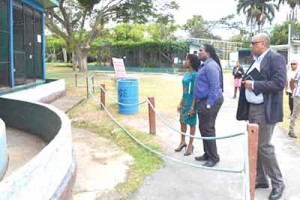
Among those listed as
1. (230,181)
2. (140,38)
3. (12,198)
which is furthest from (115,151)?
(140,38)

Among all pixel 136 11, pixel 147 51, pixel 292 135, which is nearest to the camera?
pixel 292 135

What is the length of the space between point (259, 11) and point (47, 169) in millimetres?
67843

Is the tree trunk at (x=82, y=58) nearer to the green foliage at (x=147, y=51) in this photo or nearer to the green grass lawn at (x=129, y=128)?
the green foliage at (x=147, y=51)

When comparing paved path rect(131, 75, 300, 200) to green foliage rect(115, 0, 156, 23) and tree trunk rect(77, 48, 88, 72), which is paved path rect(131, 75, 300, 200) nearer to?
green foliage rect(115, 0, 156, 23)

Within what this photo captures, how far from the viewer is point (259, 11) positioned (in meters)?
68.3

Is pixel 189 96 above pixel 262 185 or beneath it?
above

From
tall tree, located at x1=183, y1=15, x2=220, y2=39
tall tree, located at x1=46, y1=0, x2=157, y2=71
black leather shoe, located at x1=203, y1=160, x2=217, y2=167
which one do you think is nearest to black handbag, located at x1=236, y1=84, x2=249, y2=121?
black leather shoe, located at x1=203, y1=160, x2=217, y2=167

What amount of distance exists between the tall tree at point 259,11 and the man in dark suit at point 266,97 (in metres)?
64.4

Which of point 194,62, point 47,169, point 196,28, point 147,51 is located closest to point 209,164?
point 194,62

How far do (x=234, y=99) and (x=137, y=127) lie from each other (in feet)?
26.0

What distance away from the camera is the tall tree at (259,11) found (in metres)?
68.3

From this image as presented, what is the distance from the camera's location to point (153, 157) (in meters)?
7.25

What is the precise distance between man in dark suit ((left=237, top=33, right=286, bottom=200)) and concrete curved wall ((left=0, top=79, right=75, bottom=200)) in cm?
223

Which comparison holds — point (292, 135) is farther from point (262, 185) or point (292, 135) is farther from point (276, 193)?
point (276, 193)
